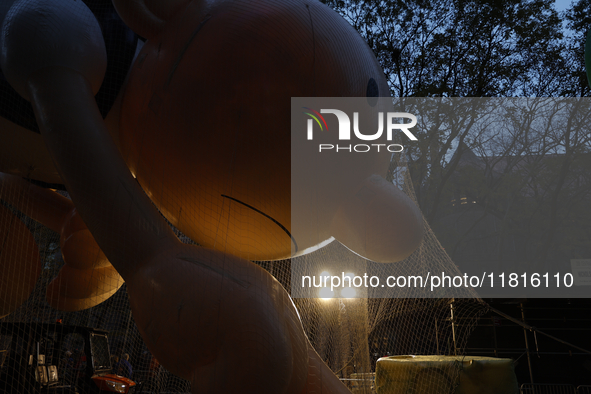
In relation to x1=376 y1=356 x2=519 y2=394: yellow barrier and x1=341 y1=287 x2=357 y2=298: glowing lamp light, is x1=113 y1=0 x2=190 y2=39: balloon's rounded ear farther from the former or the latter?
x1=341 y1=287 x2=357 y2=298: glowing lamp light

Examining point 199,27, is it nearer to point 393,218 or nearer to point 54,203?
point 393,218

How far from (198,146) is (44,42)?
0.86m

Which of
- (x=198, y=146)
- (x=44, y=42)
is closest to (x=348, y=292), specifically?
(x=198, y=146)

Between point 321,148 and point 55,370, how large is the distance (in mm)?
4554

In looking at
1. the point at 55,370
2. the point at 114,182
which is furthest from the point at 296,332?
the point at 55,370

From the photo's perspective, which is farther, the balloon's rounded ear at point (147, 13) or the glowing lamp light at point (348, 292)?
the glowing lamp light at point (348, 292)

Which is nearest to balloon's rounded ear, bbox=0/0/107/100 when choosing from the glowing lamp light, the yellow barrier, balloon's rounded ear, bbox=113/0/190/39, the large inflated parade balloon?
the large inflated parade balloon

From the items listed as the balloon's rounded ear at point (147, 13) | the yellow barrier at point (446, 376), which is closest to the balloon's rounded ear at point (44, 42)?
the balloon's rounded ear at point (147, 13)

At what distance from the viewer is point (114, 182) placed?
6.53ft

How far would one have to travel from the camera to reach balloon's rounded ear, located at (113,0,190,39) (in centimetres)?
219

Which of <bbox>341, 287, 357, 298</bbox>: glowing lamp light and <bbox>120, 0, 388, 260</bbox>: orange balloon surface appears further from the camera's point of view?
<bbox>341, 287, 357, 298</bbox>: glowing lamp light

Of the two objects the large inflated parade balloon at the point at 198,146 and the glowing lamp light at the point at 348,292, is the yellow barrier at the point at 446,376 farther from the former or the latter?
the large inflated parade balloon at the point at 198,146

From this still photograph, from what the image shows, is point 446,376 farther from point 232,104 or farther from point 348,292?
point 232,104

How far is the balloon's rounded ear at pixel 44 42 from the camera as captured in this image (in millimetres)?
2074
